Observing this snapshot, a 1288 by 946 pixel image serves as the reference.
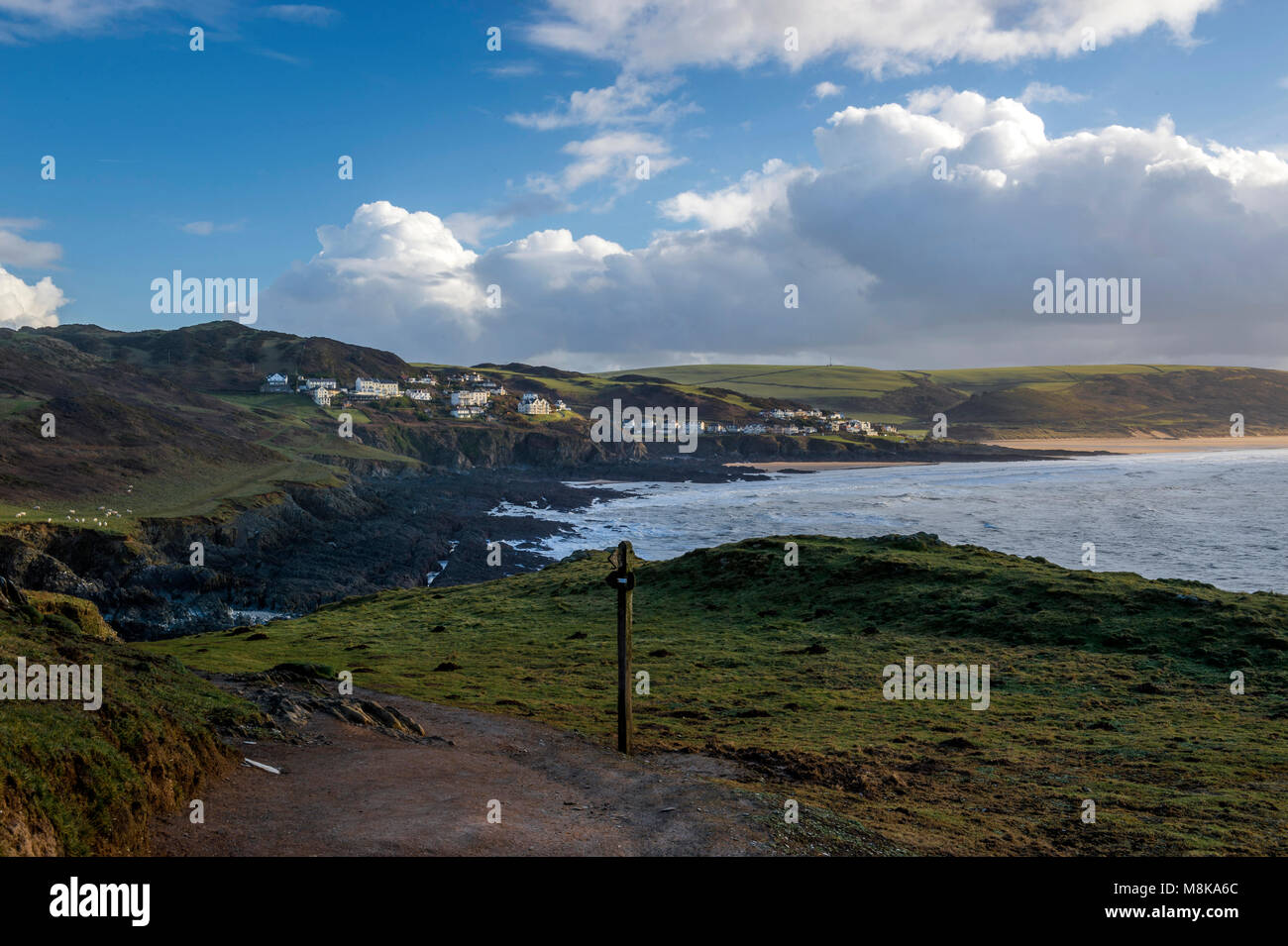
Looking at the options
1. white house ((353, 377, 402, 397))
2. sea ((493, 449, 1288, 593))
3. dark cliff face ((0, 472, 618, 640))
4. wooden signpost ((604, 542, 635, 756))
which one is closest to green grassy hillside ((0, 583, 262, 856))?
wooden signpost ((604, 542, 635, 756))

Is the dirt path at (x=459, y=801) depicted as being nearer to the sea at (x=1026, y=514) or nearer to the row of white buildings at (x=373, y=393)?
the sea at (x=1026, y=514)

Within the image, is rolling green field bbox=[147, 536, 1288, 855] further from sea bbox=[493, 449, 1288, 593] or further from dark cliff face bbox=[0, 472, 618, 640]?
sea bbox=[493, 449, 1288, 593]

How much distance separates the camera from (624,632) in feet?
53.4

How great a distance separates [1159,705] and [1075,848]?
12753mm

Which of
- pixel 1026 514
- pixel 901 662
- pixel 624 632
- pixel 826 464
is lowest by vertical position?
pixel 901 662

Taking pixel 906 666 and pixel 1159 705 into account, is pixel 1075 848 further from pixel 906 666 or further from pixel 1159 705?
pixel 906 666

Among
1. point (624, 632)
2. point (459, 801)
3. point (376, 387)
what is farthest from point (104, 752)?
point (376, 387)

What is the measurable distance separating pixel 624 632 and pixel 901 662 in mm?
15654

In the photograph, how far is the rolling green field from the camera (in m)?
14.4

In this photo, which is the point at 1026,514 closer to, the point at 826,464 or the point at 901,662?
the point at 901,662

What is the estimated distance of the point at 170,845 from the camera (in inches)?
413

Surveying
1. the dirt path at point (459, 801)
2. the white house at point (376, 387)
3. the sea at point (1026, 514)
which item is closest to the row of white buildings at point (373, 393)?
the white house at point (376, 387)

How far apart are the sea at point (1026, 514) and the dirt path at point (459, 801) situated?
158ft
